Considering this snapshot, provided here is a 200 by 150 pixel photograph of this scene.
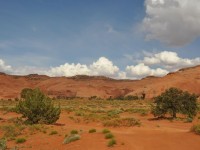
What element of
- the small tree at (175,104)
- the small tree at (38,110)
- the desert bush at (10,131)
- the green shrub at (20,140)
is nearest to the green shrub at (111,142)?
the green shrub at (20,140)

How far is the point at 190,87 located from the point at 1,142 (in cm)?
7839

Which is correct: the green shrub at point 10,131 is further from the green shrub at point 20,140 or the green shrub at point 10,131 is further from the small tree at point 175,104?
the small tree at point 175,104

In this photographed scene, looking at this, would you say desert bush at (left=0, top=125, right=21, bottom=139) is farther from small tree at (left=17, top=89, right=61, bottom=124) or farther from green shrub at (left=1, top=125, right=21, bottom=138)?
small tree at (left=17, top=89, right=61, bottom=124)

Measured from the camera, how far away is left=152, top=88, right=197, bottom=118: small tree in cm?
3631

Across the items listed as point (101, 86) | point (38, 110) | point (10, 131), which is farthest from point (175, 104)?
point (101, 86)

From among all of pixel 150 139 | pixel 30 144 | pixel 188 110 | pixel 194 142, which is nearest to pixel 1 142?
pixel 30 144

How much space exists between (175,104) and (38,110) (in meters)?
15.4

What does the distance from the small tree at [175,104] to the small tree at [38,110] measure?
12.9m

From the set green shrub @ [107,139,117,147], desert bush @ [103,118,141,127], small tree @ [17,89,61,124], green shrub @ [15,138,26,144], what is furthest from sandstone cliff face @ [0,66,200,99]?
green shrub @ [107,139,117,147]

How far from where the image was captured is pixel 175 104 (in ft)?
119

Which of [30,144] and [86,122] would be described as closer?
[30,144]

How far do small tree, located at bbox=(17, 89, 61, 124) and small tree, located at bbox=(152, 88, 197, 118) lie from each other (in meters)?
12.9

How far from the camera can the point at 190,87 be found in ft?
300

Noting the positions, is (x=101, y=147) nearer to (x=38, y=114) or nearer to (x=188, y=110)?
(x=38, y=114)
